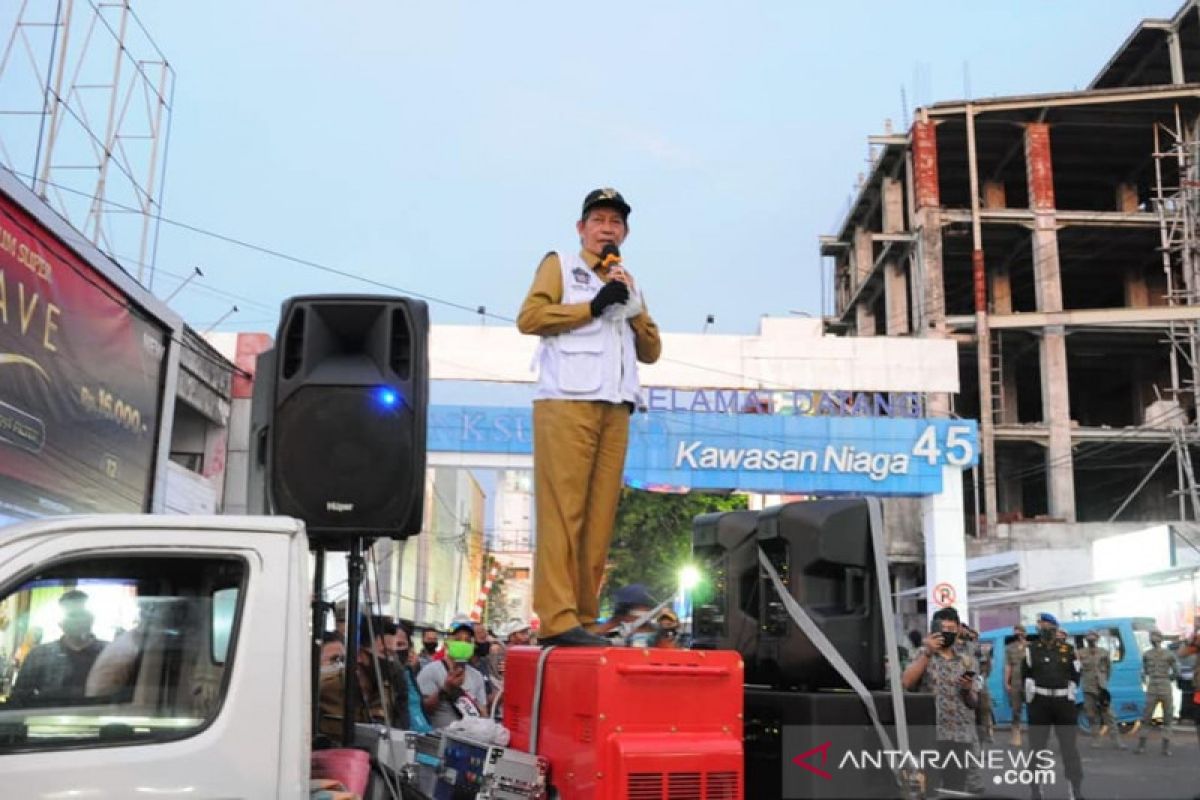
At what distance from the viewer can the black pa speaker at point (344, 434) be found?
12.5 ft

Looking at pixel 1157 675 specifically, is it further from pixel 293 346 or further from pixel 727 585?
pixel 293 346

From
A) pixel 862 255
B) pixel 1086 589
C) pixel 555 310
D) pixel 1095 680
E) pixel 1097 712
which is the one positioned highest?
pixel 862 255

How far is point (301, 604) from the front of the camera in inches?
117

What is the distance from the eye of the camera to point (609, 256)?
414 centimetres

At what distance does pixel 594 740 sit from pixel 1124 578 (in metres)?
21.0

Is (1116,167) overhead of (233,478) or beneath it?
overhead

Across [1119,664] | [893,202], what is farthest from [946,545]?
[893,202]

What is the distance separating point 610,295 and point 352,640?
5.34ft

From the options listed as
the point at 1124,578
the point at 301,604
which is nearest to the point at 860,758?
the point at 301,604

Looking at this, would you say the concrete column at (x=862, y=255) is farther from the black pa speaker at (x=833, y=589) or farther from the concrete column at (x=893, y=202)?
the black pa speaker at (x=833, y=589)

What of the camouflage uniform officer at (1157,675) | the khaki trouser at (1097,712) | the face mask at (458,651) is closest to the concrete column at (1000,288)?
the khaki trouser at (1097,712)

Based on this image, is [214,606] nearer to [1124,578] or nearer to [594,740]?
[594,740]

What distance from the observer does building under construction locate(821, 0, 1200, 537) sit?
35656 mm

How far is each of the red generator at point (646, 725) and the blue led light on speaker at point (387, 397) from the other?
1.23 meters
